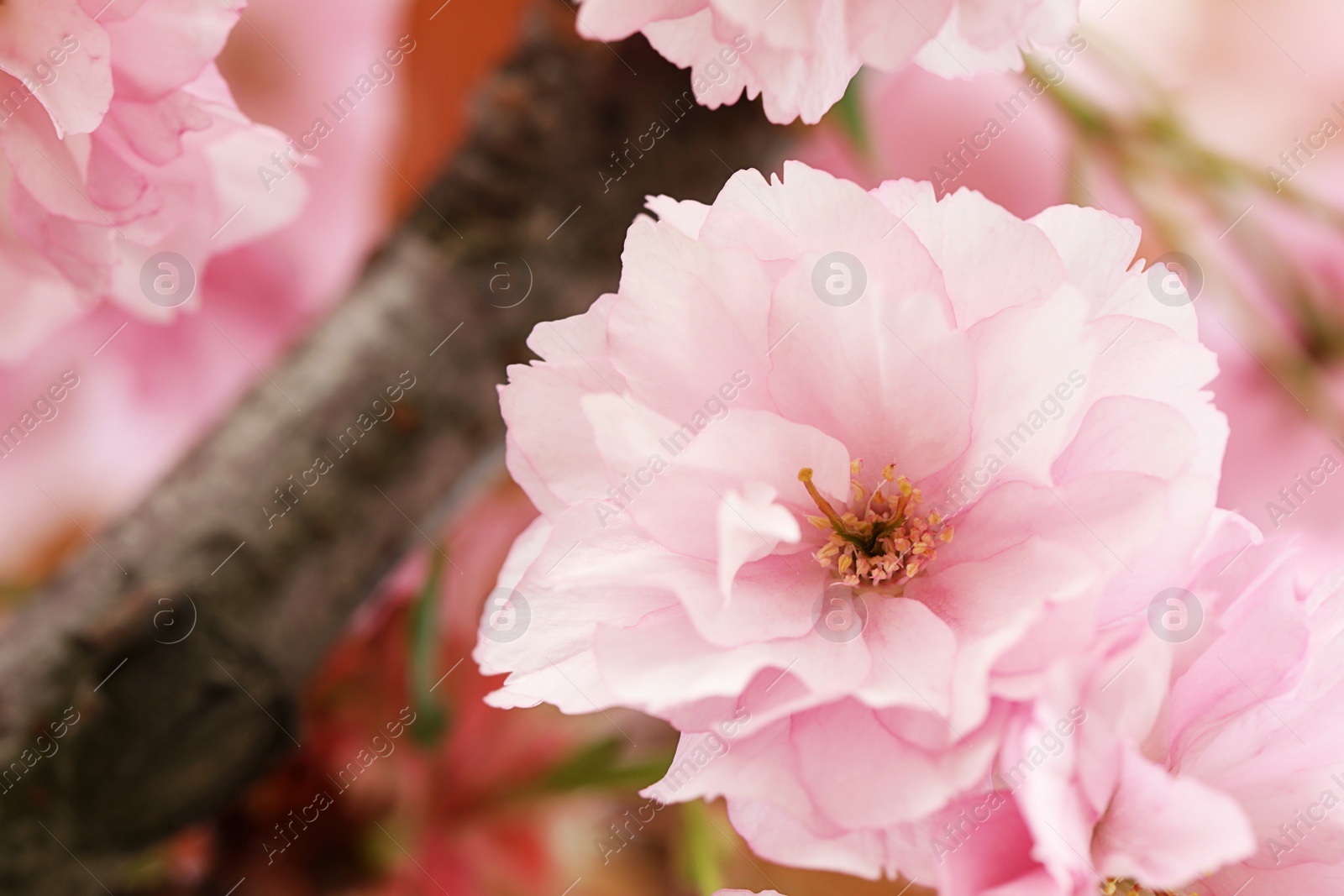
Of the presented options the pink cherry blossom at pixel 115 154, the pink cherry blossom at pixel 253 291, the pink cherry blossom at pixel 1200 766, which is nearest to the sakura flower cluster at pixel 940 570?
the pink cherry blossom at pixel 1200 766

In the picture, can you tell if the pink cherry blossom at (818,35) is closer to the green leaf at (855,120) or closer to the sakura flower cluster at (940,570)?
the sakura flower cluster at (940,570)

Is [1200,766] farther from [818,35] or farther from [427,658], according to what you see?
[427,658]

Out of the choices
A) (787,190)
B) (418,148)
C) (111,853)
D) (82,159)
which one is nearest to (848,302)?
(787,190)

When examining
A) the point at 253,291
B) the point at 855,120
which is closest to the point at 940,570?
the point at 855,120

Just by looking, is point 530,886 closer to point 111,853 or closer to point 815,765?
point 111,853

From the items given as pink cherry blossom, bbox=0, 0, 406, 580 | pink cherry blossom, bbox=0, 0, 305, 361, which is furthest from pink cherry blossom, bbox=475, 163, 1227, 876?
pink cherry blossom, bbox=0, 0, 406, 580

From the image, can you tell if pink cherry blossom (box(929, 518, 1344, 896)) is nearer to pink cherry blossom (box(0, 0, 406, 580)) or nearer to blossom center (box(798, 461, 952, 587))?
blossom center (box(798, 461, 952, 587))
